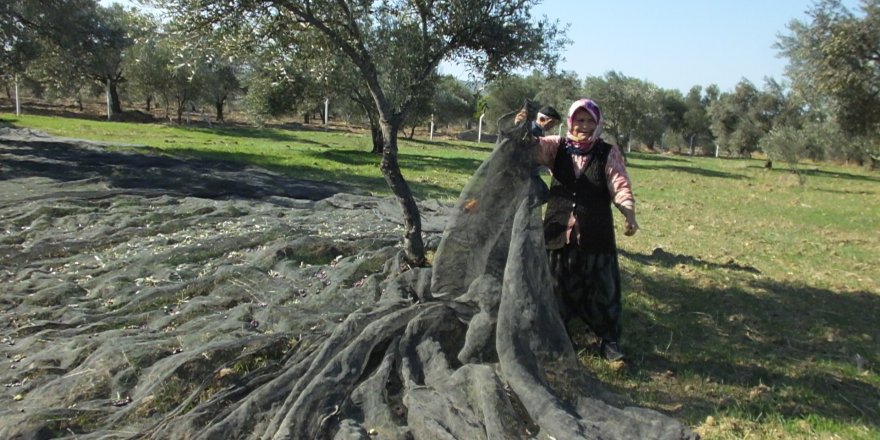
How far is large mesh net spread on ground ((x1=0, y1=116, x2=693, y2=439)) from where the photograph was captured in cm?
336

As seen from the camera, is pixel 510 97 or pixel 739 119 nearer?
pixel 739 119

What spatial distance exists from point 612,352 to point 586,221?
1054 mm

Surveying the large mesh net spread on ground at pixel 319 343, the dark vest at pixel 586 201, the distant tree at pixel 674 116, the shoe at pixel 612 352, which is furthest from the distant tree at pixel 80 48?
the distant tree at pixel 674 116

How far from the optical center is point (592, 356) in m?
4.90

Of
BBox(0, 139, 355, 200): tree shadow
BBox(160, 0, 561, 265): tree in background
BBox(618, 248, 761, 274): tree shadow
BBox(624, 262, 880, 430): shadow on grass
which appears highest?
BBox(160, 0, 561, 265): tree in background

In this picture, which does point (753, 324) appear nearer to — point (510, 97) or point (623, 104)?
point (623, 104)

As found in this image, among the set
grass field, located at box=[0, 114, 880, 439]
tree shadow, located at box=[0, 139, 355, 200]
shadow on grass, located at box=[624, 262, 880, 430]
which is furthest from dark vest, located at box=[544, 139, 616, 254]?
tree shadow, located at box=[0, 139, 355, 200]

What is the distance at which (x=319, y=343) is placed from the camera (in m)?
4.32

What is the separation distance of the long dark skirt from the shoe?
0.05 m

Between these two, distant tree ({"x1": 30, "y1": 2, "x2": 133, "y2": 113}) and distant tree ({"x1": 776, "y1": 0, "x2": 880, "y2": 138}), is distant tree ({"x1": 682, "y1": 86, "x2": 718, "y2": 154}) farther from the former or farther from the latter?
distant tree ({"x1": 30, "y1": 2, "x2": 133, "y2": 113})

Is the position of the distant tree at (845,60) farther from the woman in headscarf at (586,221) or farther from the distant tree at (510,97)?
the distant tree at (510,97)

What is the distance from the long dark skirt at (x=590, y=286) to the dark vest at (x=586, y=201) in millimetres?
82

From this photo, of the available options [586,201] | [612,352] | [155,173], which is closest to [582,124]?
[586,201]

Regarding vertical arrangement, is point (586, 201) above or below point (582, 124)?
below
